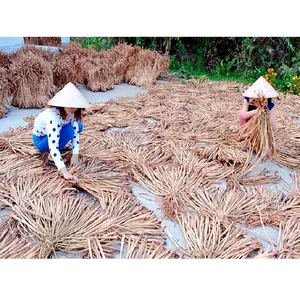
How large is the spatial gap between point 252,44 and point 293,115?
210cm

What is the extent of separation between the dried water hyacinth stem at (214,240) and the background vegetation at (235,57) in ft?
11.7

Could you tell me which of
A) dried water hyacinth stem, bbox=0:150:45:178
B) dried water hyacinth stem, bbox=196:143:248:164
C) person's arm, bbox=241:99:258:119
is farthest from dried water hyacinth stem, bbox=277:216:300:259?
dried water hyacinth stem, bbox=0:150:45:178

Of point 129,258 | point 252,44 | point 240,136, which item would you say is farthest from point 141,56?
point 129,258

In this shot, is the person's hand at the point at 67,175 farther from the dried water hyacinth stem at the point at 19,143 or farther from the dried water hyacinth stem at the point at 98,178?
the dried water hyacinth stem at the point at 19,143

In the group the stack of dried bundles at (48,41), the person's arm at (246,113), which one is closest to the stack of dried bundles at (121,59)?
the stack of dried bundles at (48,41)

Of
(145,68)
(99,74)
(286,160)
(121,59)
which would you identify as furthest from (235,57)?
(286,160)

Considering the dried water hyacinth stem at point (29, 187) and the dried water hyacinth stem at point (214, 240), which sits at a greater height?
the dried water hyacinth stem at point (29, 187)

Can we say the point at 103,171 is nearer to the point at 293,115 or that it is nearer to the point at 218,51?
the point at 293,115

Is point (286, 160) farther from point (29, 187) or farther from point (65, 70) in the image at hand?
point (65, 70)

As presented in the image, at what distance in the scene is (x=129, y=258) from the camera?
1.55m

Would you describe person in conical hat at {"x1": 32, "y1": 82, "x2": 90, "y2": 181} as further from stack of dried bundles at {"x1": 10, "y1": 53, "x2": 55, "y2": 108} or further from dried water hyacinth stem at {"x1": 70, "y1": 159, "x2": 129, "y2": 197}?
stack of dried bundles at {"x1": 10, "y1": 53, "x2": 55, "y2": 108}

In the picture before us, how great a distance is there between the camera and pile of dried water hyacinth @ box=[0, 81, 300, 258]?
162 cm

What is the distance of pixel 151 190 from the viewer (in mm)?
2096

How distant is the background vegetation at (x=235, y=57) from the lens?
5146 millimetres
